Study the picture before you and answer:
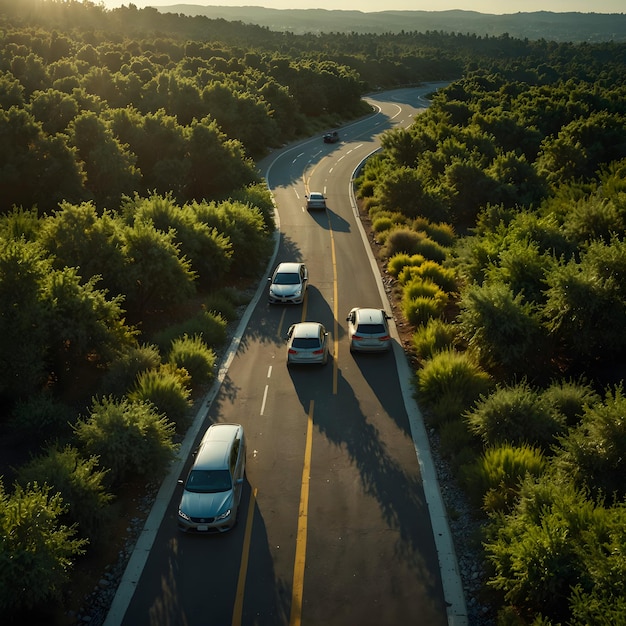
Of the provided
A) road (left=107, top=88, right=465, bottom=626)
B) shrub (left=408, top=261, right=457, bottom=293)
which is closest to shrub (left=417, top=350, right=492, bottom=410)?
road (left=107, top=88, right=465, bottom=626)

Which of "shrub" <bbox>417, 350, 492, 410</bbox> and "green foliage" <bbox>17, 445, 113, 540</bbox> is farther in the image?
"shrub" <bbox>417, 350, 492, 410</bbox>

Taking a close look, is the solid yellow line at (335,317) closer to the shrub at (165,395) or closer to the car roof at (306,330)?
the car roof at (306,330)

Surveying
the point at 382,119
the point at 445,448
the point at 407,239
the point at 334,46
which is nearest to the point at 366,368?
the point at 445,448

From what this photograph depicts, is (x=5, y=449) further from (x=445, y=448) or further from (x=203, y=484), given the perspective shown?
(x=445, y=448)

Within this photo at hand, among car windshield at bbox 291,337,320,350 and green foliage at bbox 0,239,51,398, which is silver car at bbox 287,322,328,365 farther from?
green foliage at bbox 0,239,51,398

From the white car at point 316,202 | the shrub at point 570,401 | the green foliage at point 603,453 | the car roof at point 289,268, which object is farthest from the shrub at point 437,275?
the white car at point 316,202

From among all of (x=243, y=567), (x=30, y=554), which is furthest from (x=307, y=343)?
(x=30, y=554)

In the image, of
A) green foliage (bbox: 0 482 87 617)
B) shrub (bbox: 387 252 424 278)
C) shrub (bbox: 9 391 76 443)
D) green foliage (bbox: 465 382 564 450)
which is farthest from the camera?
shrub (bbox: 387 252 424 278)
